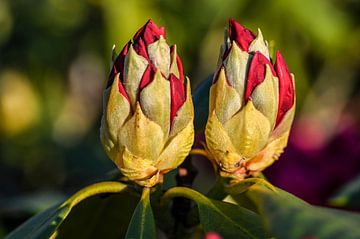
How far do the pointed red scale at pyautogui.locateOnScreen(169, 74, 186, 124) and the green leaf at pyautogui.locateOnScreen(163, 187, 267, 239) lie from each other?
0.35 ft

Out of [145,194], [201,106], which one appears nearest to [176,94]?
[145,194]

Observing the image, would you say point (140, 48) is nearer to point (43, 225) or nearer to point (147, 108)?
point (147, 108)

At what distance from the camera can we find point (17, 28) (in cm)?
Answer: 432

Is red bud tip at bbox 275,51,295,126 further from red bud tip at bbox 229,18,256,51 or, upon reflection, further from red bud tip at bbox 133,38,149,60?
red bud tip at bbox 133,38,149,60

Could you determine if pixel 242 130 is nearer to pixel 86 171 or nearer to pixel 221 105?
pixel 221 105

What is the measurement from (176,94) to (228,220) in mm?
152

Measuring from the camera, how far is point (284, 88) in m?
1.07

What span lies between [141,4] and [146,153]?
8.55ft

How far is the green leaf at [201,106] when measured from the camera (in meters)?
1.25

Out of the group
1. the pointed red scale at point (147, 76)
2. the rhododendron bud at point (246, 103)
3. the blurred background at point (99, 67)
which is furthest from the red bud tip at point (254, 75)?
the blurred background at point (99, 67)

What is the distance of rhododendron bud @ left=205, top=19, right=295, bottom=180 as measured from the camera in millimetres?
1037

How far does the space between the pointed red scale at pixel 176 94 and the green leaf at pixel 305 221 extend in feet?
0.57

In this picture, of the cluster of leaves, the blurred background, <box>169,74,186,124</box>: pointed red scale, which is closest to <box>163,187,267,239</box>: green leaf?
the cluster of leaves

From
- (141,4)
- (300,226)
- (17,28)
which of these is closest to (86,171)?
(141,4)
